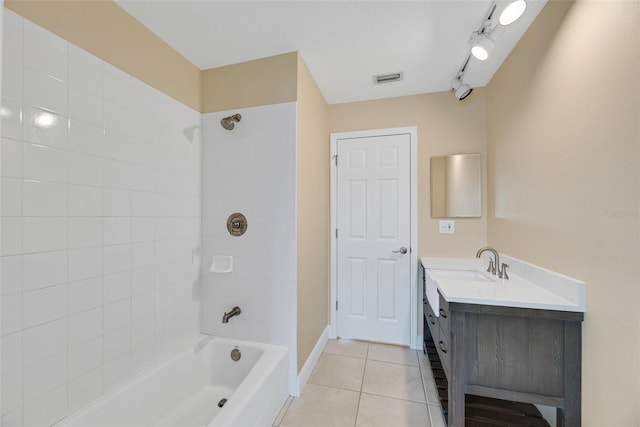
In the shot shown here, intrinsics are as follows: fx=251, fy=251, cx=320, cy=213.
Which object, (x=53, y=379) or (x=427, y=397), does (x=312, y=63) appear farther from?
(x=427, y=397)

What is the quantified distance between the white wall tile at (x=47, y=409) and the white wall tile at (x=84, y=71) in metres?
1.45

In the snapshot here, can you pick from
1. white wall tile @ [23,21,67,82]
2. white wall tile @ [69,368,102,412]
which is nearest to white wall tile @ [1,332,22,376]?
white wall tile @ [69,368,102,412]

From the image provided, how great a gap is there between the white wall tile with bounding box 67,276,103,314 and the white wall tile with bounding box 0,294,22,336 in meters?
0.17

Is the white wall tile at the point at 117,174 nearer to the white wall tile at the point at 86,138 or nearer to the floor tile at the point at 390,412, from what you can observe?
the white wall tile at the point at 86,138

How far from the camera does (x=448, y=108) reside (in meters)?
2.40

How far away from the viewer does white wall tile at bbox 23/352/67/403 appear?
1.07 m

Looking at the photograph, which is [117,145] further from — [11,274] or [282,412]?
[282,412]

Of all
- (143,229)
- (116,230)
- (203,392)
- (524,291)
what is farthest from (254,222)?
(524,291)

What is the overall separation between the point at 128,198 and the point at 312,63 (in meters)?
1.63

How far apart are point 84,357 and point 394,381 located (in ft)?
6.50

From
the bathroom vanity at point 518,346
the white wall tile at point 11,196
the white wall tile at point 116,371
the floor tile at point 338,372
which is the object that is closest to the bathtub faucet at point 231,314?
the white wall tile at point 116,371

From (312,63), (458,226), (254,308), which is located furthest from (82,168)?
(458,226)

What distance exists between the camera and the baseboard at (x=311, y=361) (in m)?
1.86

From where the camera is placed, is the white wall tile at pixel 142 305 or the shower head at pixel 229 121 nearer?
the white wall tile at pixel 142 305
